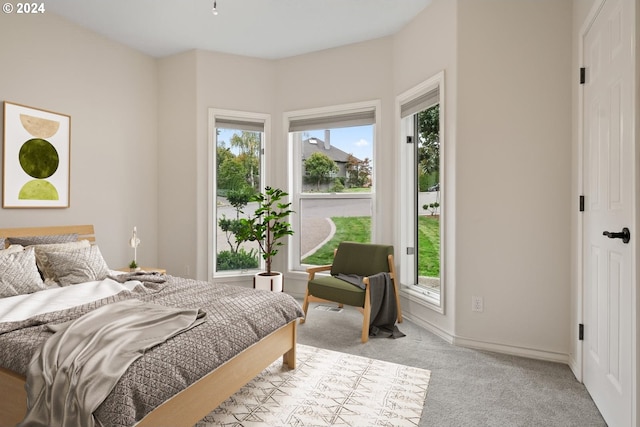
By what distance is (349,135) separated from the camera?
4.32 m

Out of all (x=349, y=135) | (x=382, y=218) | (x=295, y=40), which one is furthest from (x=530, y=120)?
(x=295, y=40)

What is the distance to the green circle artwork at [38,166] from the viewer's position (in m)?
3.18

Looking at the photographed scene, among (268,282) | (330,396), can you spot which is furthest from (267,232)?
(330,396)

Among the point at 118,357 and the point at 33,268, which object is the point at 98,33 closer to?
the point at 33,268

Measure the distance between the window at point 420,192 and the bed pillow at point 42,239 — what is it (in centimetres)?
327

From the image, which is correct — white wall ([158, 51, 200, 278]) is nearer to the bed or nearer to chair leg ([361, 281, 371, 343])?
the bed

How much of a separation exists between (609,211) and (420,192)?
1889 millimetres

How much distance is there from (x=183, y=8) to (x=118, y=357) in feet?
10.7

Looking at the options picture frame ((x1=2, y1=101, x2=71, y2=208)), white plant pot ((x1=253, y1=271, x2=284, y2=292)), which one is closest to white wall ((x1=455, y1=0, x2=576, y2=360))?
white plant pot ((x1=253, y1=271, x2=284, y2=292))

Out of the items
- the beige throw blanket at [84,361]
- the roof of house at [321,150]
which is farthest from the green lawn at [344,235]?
the beige throw blanket at [84,361]

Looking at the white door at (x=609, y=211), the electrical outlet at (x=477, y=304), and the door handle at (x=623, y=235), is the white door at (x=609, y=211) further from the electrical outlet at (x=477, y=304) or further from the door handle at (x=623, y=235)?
the electrical outlet at (x=477, y=304)

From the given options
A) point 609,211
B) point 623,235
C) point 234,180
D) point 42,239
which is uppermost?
point 234,180

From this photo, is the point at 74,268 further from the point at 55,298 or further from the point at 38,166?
the point at 38,166

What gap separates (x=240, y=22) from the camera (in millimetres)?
3648
